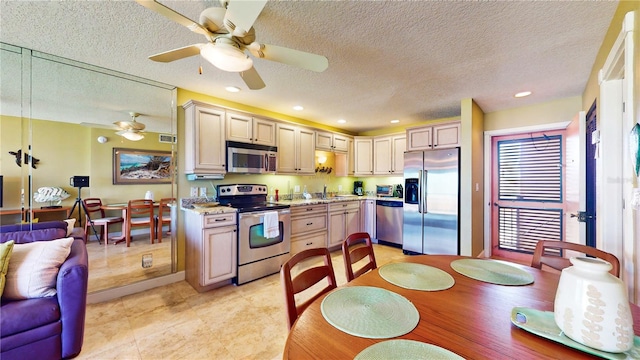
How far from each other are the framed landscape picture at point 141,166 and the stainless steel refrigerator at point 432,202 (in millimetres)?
3504

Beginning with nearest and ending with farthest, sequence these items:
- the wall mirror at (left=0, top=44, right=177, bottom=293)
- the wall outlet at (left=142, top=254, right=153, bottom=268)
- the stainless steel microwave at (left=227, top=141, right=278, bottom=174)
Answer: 1. the wall mirror at (left=0, top=44, right=177, bottom=293)
2. the wall outlet at (left=142, top=254, right=153, bottom=268)
3. the stainless steel microwave at (left=227, top=141, right=278, bottom=174)

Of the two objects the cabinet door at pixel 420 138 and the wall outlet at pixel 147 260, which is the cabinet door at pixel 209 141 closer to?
the wall outlet at pixel 147 260

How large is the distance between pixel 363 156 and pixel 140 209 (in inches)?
151

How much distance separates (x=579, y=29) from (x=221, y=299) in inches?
151

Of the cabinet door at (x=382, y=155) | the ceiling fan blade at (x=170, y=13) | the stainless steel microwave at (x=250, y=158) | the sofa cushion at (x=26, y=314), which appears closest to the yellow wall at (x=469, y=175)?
the cabinet door at (x=382, y=155)

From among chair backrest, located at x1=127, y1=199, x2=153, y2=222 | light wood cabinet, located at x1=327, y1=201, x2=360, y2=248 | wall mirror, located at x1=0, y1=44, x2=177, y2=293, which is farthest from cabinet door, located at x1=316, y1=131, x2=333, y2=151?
chair backrest, located at x1=127, y1=199, x2=153, y2=222

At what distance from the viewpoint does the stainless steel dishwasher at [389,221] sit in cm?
437

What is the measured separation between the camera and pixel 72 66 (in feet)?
7.76

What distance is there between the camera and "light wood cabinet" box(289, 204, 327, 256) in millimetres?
3562

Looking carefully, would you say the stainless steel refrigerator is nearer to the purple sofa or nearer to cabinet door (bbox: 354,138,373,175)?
cabinet door (bbox: 354,138,373,175)

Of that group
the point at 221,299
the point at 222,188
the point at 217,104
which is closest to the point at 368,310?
the point at 221,299

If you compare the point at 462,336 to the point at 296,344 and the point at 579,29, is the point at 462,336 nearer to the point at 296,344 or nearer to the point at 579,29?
the point at 296,344

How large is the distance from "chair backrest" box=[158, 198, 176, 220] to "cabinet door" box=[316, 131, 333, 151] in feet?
7.89

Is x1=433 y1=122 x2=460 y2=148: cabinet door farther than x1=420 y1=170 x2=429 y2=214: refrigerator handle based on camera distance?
No
